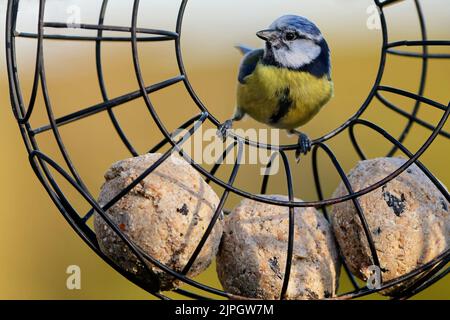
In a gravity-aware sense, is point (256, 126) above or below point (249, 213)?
above

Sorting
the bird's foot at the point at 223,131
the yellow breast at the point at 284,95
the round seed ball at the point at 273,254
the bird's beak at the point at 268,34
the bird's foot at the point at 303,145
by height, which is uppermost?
the bird's beak at the point at 268,34

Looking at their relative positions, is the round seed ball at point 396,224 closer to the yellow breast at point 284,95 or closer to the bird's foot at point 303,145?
the bird's foot at point 303,145

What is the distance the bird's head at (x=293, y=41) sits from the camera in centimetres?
159

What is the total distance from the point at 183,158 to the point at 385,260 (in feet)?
1.43

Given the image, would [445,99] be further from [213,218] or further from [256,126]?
[213,218]

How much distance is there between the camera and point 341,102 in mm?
2441

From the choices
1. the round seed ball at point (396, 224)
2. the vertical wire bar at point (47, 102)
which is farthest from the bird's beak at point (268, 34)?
the vertical wire bar at point (47, 102)

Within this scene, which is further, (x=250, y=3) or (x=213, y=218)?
(x=250, y=3)

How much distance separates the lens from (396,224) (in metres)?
1.32

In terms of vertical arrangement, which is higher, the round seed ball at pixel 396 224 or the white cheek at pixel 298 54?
the white cheek at pixel 298 54

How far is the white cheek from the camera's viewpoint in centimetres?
163

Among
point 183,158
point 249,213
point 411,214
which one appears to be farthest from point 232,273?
point 411,214

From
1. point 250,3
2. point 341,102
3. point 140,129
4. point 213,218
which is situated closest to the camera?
point 213,218

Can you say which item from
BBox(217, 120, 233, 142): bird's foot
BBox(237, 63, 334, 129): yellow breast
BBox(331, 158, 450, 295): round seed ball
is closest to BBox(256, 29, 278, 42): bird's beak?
BBox(237, 63, 334, 129): yellow breast
